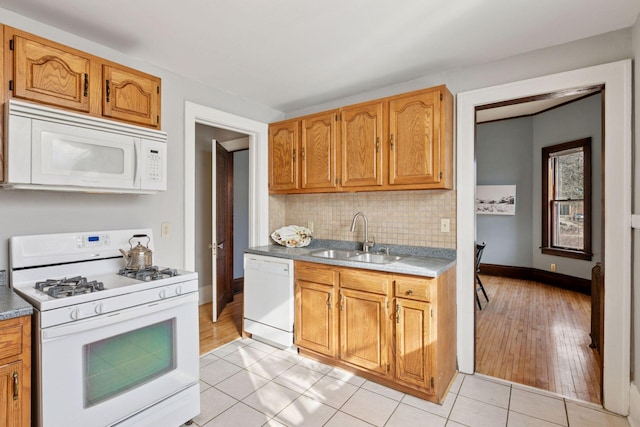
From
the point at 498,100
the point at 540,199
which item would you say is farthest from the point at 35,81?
the point at 540,199

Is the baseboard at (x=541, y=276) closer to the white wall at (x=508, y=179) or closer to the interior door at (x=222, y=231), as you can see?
the white wall at (x=508, y=179)

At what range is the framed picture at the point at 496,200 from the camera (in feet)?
17.8

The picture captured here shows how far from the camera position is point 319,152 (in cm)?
296

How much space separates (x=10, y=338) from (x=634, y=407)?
10.6 feet

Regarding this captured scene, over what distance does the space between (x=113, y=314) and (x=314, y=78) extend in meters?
2.25

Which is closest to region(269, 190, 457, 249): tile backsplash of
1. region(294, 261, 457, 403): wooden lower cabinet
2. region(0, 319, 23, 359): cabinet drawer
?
region(294, 261, 457, 403): wooden lower cabinet

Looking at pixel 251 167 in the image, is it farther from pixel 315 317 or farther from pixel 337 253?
pixel 315 317

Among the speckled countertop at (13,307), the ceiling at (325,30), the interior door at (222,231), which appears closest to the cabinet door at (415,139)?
the ceiling at (325,30)

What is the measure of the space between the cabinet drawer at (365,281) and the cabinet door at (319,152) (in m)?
0.86

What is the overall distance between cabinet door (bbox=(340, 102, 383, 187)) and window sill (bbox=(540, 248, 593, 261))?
3.72 m

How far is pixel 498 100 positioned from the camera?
7.67ft

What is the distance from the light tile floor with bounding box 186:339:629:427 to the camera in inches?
74.8

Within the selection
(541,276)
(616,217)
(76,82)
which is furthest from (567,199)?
(76,82)

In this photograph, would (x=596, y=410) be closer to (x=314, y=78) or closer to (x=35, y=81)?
(x=314, y=78)
